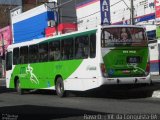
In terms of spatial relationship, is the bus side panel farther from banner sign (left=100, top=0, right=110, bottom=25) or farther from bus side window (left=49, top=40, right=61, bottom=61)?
banner sign (left=100, top=0, right=110, bottom=25)

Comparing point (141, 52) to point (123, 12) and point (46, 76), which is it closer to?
point (46, 76)

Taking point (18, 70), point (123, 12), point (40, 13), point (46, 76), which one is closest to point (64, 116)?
point (46, 76)

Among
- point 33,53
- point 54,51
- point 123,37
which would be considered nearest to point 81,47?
point 123,37

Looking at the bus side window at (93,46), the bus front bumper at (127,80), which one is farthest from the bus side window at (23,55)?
the bus front bumper at (127,80)

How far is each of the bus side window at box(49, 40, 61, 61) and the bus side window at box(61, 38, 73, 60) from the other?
41 cm

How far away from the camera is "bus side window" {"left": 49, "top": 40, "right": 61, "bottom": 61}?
2259 centimetres

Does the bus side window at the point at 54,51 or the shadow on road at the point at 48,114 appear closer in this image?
the shadow on road at the point at 48,114

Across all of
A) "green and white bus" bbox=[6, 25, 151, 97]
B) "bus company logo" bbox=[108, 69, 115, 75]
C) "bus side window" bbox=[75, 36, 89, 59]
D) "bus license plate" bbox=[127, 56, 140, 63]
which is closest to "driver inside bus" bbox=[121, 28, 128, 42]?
"green and white bus" bbox=[6, 25, 151, 97]

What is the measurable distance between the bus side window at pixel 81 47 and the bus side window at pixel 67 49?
1.69 feet

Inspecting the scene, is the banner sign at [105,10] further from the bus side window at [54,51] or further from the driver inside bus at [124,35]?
the driver inside bus at [124,35]

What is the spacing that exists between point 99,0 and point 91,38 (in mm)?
20823

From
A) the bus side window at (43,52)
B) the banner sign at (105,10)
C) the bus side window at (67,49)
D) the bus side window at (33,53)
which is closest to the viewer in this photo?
the bus side window at (67,49)

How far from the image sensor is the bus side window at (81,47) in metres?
20.3

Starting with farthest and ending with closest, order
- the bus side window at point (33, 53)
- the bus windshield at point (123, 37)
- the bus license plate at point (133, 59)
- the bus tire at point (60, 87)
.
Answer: the bus side window at point (33, 53) < the bus tire at point (60, 87) < the bus license plate at point (133, 59) < the bus windshield at point (123, 37)
